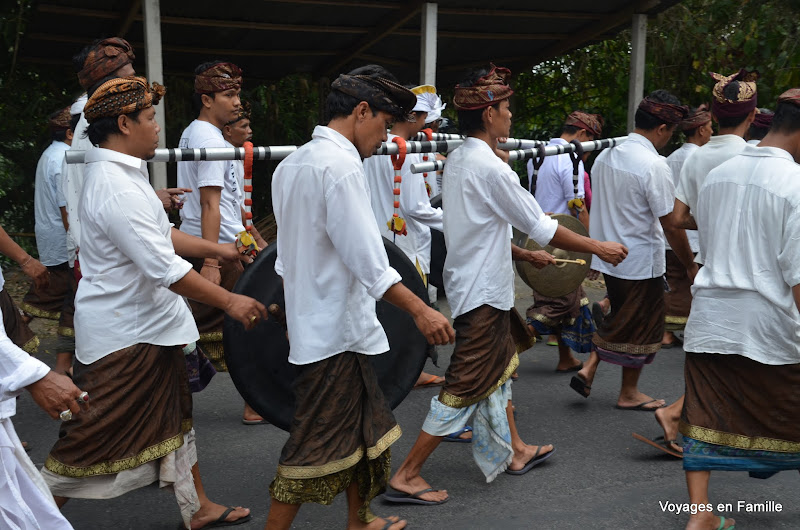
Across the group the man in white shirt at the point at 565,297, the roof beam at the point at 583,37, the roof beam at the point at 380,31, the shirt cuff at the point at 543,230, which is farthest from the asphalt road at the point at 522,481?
the roof beam at the point at 583,37

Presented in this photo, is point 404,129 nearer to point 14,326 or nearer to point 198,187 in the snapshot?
point 198,187

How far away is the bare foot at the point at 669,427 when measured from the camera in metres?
4.08

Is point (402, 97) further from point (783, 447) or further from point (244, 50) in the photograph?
point (244, 50)

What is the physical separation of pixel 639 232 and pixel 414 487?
208cm

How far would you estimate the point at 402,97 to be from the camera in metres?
2.92

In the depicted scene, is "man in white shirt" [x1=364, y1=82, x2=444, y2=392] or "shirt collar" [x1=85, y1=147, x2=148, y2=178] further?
"man in white shirt" [x1=364, y1=82, x2=444, y2=392]

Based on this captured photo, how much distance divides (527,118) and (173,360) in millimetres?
9830

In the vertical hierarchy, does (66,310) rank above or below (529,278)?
below

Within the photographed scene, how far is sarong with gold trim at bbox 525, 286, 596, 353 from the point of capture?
18.2 ft

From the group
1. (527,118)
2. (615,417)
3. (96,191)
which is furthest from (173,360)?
(527,118)

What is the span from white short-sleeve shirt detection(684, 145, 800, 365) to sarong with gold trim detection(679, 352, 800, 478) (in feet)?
0.27

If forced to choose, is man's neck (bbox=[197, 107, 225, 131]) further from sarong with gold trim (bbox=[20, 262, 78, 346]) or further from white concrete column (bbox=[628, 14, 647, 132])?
white concrete column (bbox=[628, 14, 647, 132])

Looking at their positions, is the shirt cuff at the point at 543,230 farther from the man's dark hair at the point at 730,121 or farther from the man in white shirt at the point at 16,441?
the man in white shirt at the point at 16,441

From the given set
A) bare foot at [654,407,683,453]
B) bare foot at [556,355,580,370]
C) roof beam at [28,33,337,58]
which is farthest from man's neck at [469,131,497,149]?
roof beam at [28,33,337,58]
